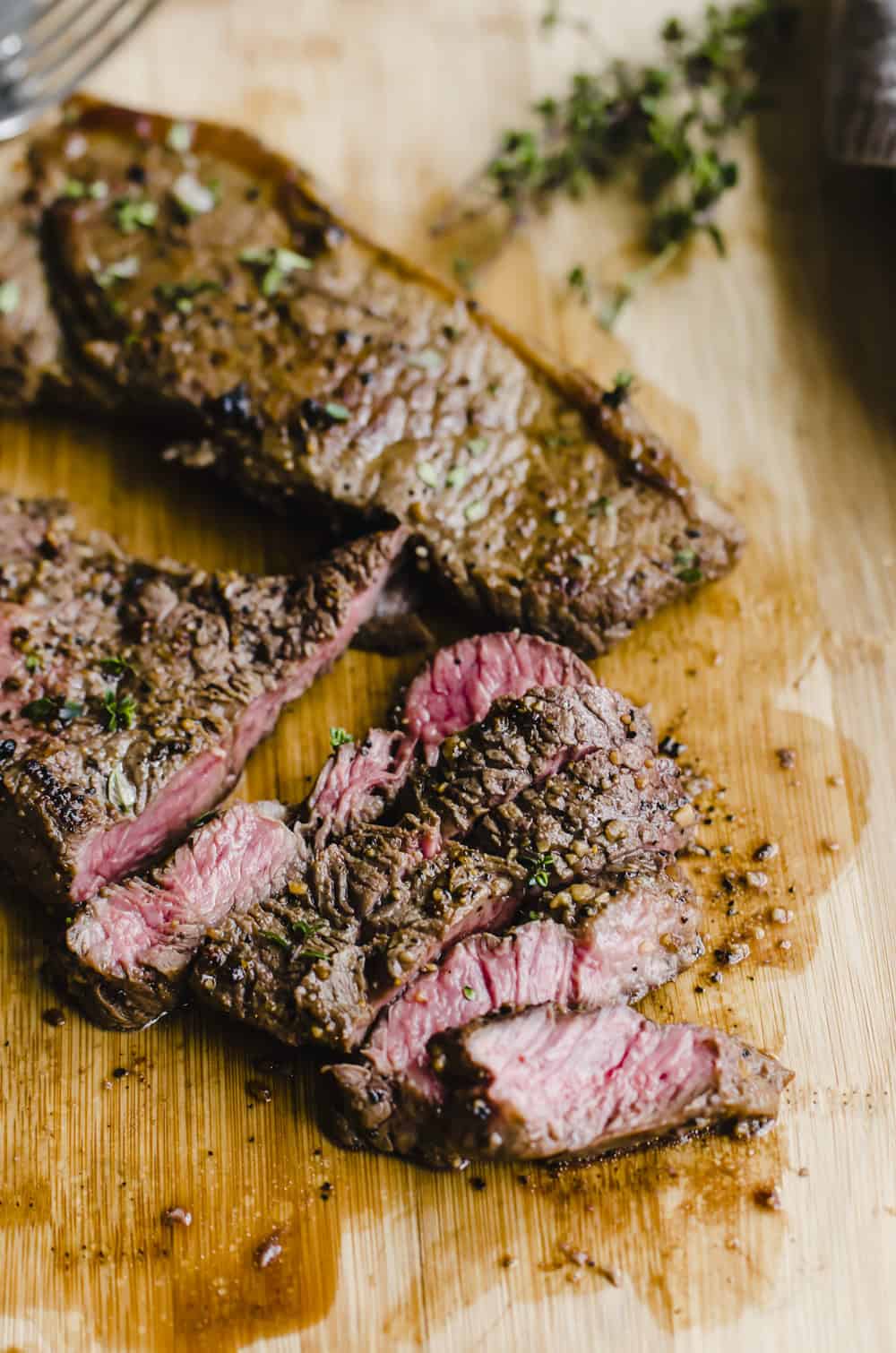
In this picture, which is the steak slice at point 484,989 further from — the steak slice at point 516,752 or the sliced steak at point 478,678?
the sliced steak at point 478,678

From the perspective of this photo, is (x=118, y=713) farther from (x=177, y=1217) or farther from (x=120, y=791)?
(x=177, y=1217)

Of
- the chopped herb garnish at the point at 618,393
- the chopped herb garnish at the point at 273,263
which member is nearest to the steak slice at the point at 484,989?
the chopped herb garnish at the point at 618,393

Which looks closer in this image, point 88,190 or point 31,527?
point 31,527

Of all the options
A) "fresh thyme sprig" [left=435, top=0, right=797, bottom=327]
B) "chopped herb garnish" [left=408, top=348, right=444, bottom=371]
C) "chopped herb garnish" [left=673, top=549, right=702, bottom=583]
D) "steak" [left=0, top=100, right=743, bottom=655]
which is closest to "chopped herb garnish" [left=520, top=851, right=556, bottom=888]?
"steak" [left=0, top=100, right=743, bottom=655]

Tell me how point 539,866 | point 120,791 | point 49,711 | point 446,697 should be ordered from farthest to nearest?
point 446,697 → point 49,711 → point 120,791 → point 539,866

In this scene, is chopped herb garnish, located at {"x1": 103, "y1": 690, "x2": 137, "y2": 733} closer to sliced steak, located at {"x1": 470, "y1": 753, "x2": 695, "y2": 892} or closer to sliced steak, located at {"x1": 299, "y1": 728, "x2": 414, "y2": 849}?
sliced steak, located at {"x1": 299, "y1": 728, "x2": 414, "y2": 849}

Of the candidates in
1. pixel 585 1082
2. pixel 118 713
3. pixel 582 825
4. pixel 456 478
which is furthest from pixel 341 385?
pixel 585 1082
